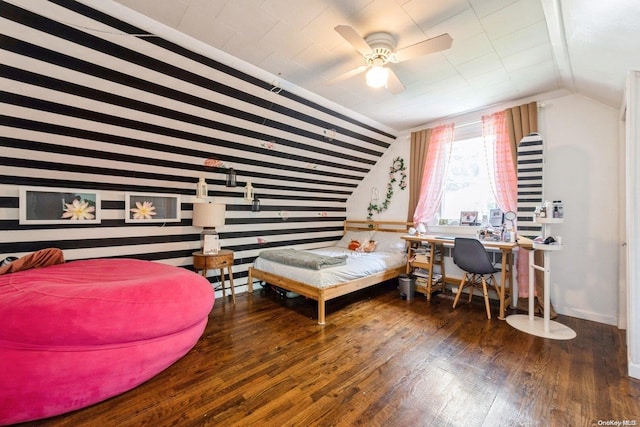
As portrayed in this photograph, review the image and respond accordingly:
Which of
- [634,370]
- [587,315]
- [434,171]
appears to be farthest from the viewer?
[434,171]

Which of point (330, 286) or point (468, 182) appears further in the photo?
point (468, 182)

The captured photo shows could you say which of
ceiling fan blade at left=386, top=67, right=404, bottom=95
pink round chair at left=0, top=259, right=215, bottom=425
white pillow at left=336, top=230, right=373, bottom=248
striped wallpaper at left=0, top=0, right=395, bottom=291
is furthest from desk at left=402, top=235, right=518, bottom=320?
pink round chair at left=0, top=259, right=215, bottom=425

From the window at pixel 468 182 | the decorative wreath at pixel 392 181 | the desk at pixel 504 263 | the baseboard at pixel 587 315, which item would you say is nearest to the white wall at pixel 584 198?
the baseboard at pixel 587 315

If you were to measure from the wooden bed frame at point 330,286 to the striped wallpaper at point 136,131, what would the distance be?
558 mm

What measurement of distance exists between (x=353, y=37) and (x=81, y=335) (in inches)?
97.1

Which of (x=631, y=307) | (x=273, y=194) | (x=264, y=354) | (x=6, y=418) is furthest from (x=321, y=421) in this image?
(x=273, y=194)

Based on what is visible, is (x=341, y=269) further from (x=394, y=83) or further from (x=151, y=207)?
(x=151, y=207)

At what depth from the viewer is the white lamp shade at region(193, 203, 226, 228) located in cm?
316

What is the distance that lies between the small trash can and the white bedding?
0.27 meters

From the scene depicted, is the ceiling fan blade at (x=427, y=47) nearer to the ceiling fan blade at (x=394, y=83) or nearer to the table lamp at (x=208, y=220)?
the ceiling fan blade at (x=394, y=83)

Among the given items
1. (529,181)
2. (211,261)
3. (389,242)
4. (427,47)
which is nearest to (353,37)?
(427,47)

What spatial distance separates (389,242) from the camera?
4430 millimetres

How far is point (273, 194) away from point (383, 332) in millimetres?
2565

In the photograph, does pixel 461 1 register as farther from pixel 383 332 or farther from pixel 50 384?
pixel 50 384
